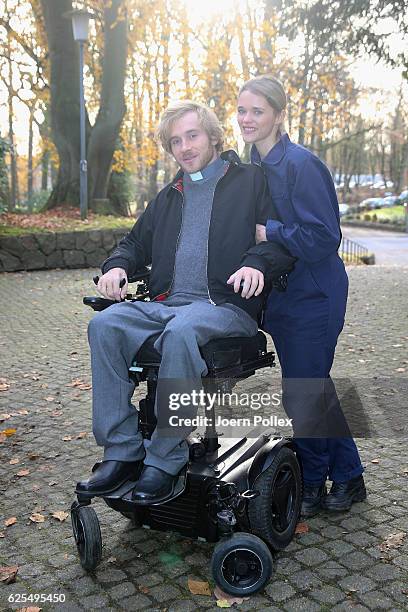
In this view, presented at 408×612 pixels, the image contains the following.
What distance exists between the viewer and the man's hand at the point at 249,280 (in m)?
2.89

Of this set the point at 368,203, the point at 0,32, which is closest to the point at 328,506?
the point at 0,32

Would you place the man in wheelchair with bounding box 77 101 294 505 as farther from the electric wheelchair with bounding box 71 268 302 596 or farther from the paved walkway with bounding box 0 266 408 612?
the paved walkway with bounding box 0 266 408 612

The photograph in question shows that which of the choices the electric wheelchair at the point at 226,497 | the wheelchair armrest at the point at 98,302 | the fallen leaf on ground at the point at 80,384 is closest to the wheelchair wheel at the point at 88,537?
the electric wheelchair at the point at 226,497

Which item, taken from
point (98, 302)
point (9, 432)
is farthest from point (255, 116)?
point (9, 432)

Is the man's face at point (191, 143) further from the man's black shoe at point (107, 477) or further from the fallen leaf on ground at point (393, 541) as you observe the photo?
the fallen leaf on ground at point (393, 541)

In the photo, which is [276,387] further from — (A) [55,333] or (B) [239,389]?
(A) [55,333]

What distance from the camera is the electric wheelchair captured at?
2.82m

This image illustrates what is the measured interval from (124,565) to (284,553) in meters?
0.69

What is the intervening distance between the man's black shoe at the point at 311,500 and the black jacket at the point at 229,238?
934 mm

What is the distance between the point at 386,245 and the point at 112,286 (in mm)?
28091

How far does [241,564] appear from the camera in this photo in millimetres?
2838

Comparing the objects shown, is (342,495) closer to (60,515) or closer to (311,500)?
(311,500)

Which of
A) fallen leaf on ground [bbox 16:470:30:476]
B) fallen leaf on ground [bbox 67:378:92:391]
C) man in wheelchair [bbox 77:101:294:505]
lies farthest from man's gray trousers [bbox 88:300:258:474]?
fallen leaf on ground [bbox 67:378:92:391]

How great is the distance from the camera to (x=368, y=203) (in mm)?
58969
